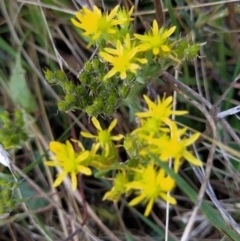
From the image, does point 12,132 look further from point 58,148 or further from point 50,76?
point 58,148

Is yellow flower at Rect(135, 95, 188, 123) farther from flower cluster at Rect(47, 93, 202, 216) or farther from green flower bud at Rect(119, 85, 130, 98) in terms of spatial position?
green flower bud at Rect(119, 85, 130, 98)

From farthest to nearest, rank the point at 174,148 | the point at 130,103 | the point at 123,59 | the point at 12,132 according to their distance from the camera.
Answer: the point at 12,132 → the point at 130,103 → the point at 123,59 → the point at 174,148

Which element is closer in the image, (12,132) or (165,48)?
(165,48)

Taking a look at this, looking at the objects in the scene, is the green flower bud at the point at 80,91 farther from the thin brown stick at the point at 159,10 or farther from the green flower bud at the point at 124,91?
the thin brown stick at the point at 159,10

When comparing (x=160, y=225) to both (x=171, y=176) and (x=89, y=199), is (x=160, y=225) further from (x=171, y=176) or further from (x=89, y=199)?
(x=171, y=176)

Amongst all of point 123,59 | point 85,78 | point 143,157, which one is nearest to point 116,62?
point 123,59

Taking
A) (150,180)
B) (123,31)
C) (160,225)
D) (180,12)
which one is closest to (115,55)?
(123,31)

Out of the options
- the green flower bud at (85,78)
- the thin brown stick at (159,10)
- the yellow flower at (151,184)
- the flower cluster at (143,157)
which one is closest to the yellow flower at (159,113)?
the flower cluster at (143,157)
